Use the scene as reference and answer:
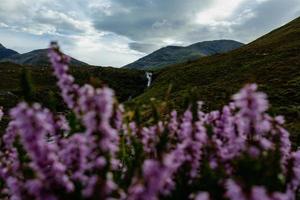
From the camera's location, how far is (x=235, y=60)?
92.0m

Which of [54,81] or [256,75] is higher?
[256,75]

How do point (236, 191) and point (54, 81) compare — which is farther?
point (54, 81)

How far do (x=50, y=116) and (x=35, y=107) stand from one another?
2608 millimetres

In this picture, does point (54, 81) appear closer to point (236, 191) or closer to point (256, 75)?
point (256, 75)

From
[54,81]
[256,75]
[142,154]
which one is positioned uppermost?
[142,154]

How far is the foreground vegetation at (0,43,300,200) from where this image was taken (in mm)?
5992

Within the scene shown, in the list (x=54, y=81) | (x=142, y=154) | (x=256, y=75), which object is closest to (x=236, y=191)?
(x=142, y=154)

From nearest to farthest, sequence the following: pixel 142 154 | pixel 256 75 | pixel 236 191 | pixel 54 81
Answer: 1. pixel 236 191
2. pixel 142 154
3. pixel 256 75
4. pixel 54 81

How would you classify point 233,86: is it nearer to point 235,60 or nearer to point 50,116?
point 235,60

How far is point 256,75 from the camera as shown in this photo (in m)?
51.2

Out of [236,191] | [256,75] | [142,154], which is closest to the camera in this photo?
[236,191]

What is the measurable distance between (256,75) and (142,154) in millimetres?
43741

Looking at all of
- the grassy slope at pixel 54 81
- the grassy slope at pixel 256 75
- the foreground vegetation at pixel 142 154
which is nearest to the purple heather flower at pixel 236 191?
the foreground vegetation at pixel 142 154

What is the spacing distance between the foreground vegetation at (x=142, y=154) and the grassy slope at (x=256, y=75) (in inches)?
970
